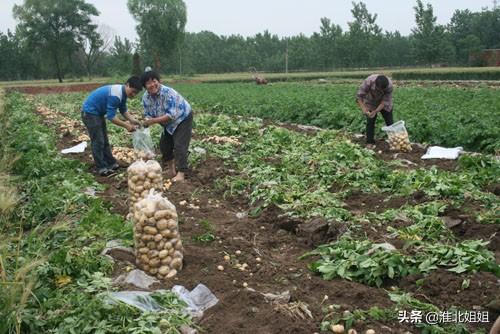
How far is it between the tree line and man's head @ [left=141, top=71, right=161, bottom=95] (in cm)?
4857

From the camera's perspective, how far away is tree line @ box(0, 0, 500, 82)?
6469cm

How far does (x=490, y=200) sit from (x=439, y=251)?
216cm

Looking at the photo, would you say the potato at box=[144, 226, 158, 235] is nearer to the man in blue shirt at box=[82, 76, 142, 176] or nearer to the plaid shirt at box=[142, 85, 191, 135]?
the plaid shirt at box=[142, 85, 191, 135]

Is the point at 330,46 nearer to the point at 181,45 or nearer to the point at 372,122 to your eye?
the point at 181,45

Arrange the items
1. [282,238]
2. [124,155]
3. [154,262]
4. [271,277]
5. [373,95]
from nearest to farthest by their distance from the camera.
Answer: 1. [154,262]
2. [271,277]
3. [282,238]
4. [124,155]
5. [373,95]

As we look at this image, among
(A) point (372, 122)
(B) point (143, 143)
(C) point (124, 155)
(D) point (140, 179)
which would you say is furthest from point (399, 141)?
(D) point (140, 179)

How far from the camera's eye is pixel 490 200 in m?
6.38

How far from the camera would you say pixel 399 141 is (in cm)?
A: 1000

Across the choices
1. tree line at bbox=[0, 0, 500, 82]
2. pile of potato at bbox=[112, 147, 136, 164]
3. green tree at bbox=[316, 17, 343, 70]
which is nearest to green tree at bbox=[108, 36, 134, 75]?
tree line at bbox=[0, 0, 500, 82]

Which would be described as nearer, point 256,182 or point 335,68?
point 256,182

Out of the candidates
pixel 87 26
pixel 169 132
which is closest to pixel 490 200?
pixel 169 132

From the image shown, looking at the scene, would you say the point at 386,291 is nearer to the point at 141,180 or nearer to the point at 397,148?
the point at 141,180

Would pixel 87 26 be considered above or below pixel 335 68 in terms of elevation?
above

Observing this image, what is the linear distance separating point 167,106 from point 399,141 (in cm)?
456
